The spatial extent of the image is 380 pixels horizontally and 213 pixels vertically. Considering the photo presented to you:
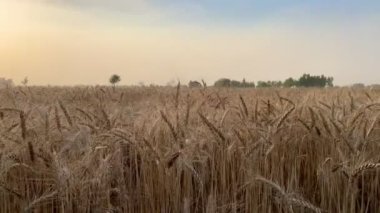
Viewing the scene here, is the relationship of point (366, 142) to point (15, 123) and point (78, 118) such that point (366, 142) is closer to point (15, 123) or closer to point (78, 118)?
point (78, 118)

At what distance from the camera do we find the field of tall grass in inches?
99.4

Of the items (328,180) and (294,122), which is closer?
(328,180)

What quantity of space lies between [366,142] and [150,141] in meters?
1.23

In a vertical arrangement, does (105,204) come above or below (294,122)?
below

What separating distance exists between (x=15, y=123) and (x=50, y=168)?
0.53m

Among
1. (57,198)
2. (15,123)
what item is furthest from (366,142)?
(15,123)

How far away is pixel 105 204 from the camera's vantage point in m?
2.54

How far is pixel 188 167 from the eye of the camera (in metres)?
2.60

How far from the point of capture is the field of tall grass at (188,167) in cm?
253

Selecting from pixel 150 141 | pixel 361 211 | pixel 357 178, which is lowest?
pixel 361 211

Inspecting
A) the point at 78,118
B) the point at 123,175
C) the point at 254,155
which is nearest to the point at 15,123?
the point at 78,118

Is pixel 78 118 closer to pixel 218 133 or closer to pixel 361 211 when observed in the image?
pixel 218 133

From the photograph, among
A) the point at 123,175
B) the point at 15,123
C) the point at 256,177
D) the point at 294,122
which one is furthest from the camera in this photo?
the point at 294,122

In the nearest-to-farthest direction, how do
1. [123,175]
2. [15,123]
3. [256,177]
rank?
[256,177]
[123,175]
[15,123]
